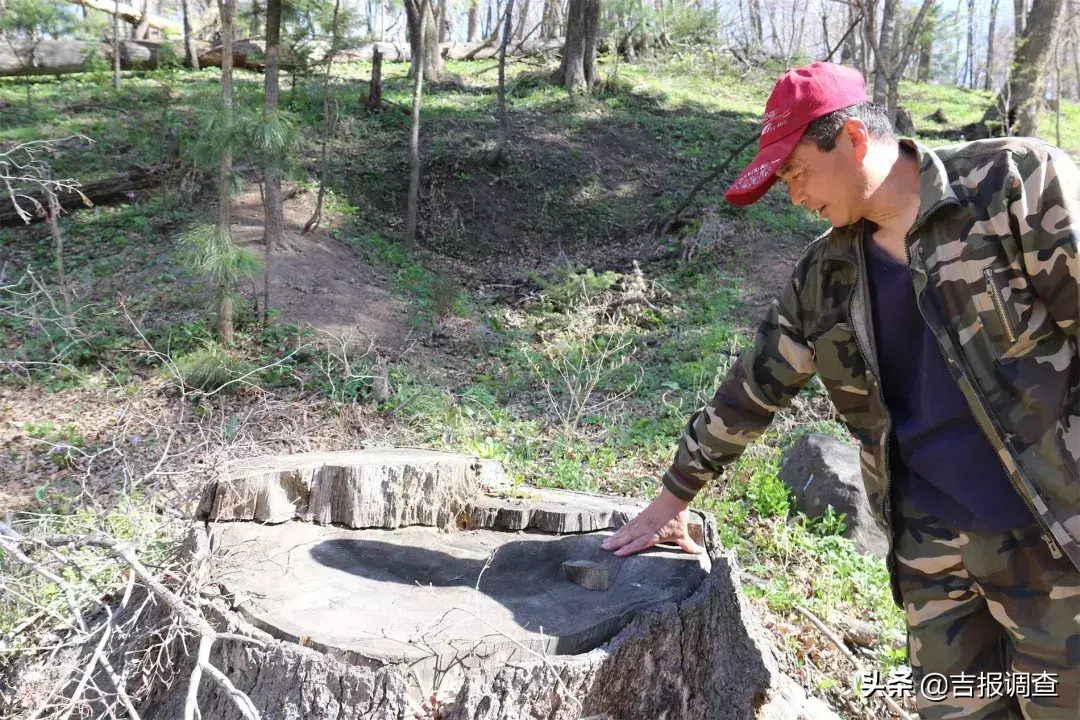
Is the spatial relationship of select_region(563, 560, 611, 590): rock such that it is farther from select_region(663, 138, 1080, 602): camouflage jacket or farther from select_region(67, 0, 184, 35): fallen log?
select_region(67, 0, 184, 35): fallen log

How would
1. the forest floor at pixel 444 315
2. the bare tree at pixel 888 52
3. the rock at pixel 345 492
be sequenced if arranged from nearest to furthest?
the rock at pixel 345 492, the forest floor at pixel 444 315, the bare tree at pixel 888 52

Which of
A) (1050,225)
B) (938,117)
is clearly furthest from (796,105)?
(938,117)

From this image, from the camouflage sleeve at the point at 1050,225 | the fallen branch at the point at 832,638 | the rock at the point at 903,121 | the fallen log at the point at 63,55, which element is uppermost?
the fallen log at the point at 63,55

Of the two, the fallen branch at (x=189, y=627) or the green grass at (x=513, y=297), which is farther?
the green grass at (x=513, y=297)

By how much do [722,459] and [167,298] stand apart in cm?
710

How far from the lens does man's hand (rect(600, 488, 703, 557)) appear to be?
2369 mm

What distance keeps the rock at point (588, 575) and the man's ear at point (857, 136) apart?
1347 mm

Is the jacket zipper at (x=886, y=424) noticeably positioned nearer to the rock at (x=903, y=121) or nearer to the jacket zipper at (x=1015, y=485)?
the jacket zipper at (x=1015, y=485)

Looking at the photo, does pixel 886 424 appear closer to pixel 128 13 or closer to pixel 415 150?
pixel 415 150

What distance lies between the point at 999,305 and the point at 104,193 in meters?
10.6

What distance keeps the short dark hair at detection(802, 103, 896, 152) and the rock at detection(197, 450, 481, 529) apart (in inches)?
64.6

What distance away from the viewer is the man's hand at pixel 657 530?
237 centimetres

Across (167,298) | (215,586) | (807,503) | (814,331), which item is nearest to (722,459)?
(814,331)

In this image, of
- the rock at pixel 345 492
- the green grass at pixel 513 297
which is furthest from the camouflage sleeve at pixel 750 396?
the green grass at pixel 513 297
